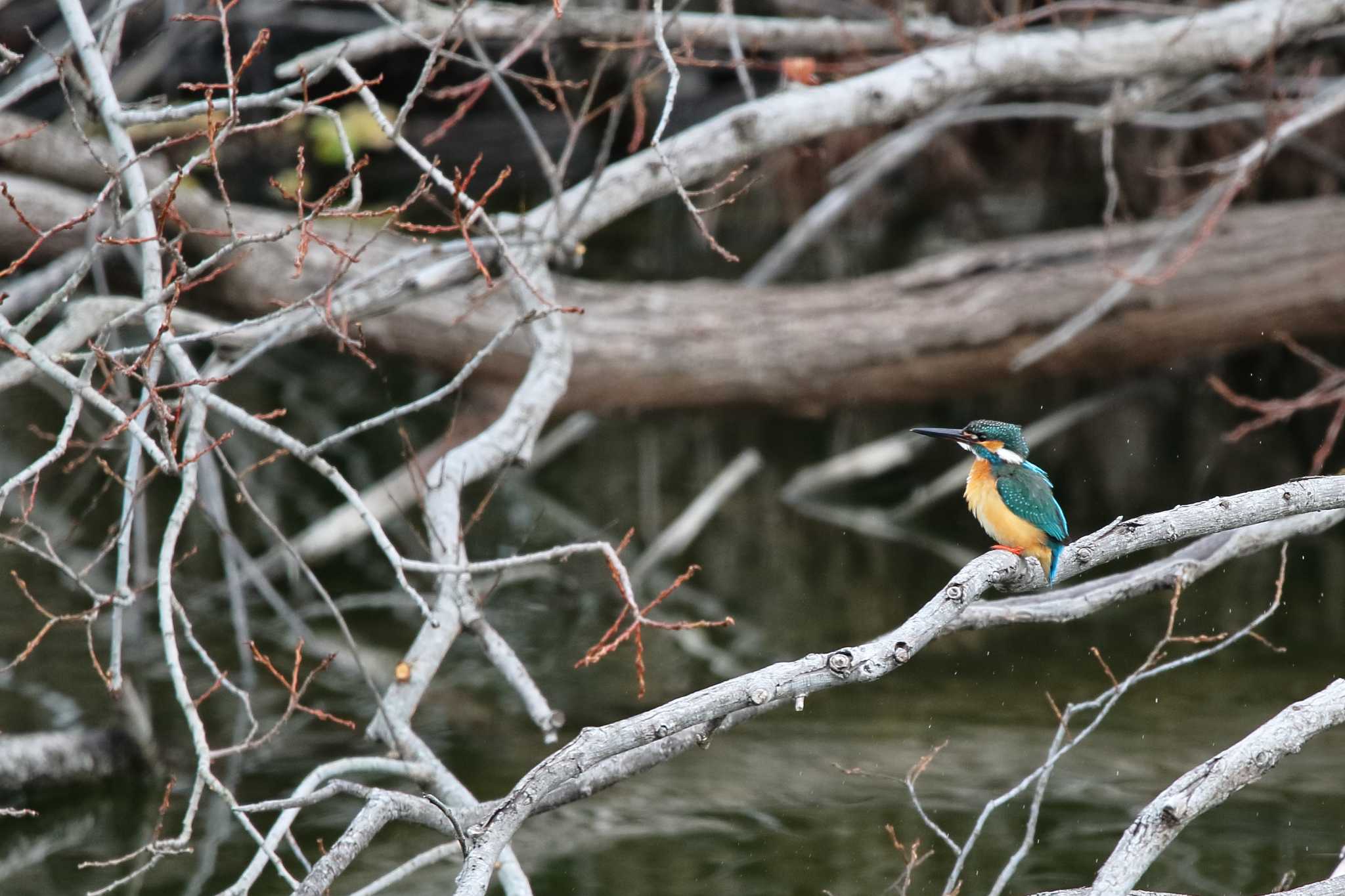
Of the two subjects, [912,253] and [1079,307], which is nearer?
[1079,307]

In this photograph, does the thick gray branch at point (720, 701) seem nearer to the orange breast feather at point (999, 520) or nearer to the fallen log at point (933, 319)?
the orange breast feather at point (999, 520)

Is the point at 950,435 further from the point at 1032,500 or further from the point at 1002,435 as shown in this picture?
the point at 1032,500

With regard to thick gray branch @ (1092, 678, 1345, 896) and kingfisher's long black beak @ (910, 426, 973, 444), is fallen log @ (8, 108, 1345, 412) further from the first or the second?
thick gray branch @ (1092, 678, 1345, 896)

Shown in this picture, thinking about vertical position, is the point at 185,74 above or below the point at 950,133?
above

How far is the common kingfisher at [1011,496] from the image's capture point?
2.70m

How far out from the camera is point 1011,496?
9.34 feet

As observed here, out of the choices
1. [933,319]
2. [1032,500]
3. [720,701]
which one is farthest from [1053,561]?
[933,319]

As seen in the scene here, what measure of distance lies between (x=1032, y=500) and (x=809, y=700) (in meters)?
3.40

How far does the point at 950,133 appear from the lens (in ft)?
24.2

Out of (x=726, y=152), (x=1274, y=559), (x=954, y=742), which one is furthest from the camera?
(x=1274, y=559)

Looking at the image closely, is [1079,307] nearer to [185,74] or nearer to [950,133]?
[950,133]

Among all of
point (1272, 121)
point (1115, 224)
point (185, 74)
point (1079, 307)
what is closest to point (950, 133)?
point (1115, 224)

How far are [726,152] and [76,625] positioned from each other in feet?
14.3

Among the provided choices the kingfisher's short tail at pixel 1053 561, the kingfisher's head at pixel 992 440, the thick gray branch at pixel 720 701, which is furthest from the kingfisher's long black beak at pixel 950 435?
the thick gray branch at pixel 720 701
